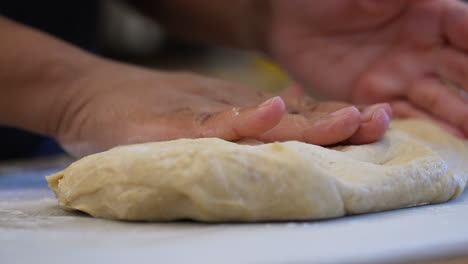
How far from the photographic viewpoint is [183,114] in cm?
96

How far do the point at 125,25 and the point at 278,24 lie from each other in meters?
3.46

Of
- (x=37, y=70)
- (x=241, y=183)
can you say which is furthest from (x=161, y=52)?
(x=241, y=183)

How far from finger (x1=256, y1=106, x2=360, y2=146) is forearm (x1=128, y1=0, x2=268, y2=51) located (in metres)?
0.91

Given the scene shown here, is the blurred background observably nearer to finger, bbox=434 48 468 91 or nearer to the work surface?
finger, bbox=434 48 468 91

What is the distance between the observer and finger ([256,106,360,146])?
2.84ft

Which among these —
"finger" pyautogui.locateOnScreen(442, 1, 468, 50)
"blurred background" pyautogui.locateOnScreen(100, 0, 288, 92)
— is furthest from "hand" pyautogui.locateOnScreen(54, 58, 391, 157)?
"blurred background" pyautogui.locateOnScreen(100, 0, 288, 92)

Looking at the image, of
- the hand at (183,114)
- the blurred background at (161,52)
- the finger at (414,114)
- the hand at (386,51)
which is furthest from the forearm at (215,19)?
the blurred background at (161,52)

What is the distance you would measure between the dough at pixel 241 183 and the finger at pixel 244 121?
67mm

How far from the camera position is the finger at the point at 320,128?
34.1 inches

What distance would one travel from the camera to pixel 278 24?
5.51 feet

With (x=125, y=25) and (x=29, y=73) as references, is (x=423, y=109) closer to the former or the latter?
(x=29, y=73)

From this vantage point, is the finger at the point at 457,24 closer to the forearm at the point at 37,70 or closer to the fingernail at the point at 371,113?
the fingernail at the point at 371,113

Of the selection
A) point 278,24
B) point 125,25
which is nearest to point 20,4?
point 278,24

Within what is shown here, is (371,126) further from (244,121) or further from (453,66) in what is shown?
(453,66)
